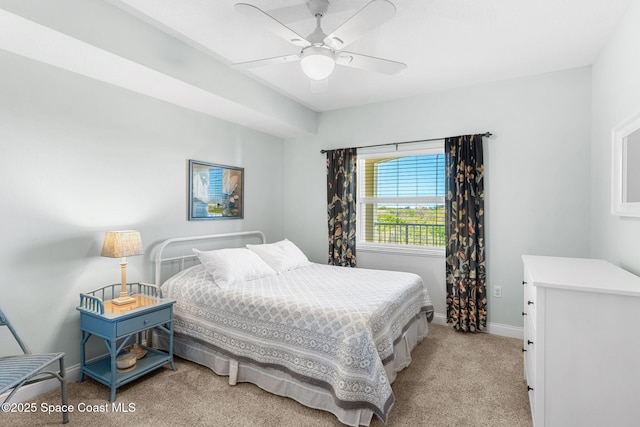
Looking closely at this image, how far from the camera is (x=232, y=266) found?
2910 millimetres

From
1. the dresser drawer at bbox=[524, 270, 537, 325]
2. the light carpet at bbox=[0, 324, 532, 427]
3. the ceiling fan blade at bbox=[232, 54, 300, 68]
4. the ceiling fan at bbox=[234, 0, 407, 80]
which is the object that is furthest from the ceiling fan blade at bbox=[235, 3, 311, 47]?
the light carpet at bbox=[0, 324, 532, 427]

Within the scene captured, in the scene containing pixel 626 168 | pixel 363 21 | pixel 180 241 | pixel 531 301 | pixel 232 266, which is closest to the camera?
pixel 363 21

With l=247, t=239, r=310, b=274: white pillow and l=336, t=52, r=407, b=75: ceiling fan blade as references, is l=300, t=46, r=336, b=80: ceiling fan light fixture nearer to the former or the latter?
l=336, t=52, r=407, b=75: ceiling fan blade

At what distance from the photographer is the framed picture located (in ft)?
11.2

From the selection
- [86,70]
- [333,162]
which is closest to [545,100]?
[333,162]

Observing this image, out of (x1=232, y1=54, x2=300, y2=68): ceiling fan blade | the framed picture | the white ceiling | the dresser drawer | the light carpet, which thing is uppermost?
the white ceiling

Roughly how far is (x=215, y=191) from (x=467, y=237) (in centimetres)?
276

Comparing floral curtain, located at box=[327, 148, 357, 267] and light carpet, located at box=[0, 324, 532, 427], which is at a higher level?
floral curtain, located at box=[327, 148, 357, 267]

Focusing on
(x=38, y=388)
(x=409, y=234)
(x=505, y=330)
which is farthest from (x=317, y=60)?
(x=505, y=330)

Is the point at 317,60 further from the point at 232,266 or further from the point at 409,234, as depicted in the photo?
the point at 409,234

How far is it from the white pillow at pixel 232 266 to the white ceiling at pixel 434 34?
175 centimetres

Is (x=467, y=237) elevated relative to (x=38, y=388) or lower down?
elevated

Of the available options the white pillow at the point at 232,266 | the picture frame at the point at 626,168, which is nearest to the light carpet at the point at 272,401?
the white pillow at the point at 232,266

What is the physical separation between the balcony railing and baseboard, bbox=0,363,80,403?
3.21 meters
